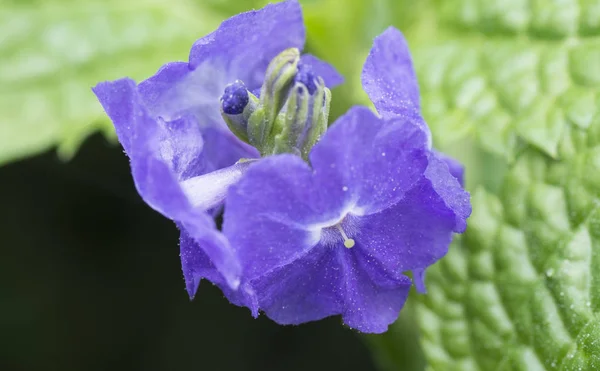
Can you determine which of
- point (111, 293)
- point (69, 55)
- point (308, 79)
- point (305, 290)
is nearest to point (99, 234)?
point (111, 293)

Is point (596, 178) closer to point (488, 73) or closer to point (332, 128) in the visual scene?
point (488, 73)

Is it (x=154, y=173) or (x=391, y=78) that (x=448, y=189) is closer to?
(x=391, y=78)

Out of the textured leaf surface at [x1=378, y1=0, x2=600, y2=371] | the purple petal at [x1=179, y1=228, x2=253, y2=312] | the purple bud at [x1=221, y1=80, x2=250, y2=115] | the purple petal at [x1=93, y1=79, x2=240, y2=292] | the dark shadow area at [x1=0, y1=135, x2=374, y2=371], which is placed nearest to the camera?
the purple petal at [x1=93, y1=79, x2=240, y2=292]

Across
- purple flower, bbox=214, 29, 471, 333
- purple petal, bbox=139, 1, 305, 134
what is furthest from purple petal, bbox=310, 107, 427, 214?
purple petal, bbox=139, 1, 305, 134

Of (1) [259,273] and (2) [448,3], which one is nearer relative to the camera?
(1) [259,273]

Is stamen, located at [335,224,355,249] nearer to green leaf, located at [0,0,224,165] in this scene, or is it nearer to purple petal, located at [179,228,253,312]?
purple petal, located at [179,228,253,312]

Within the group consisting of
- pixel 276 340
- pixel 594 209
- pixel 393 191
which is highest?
pixel 393 191

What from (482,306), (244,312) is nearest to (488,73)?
(482,306)
